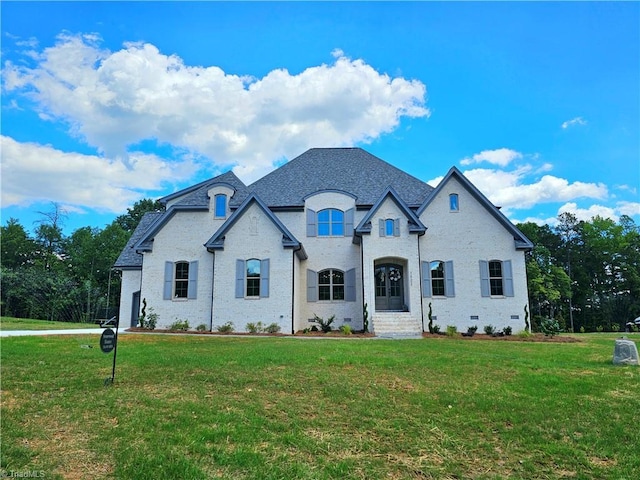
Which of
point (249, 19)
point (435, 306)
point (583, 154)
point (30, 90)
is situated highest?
point (249, 19)

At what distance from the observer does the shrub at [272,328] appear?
18.2 meters

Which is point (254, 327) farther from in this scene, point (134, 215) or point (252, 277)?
point (134, 215)

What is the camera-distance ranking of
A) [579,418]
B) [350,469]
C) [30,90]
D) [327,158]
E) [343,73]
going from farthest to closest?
[327,158]
[343,73]
[30,90]
[579,418]
[350,469]

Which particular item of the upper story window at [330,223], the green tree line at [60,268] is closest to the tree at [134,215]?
the green tree line at [60,268]

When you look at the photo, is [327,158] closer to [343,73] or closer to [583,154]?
[343,73]

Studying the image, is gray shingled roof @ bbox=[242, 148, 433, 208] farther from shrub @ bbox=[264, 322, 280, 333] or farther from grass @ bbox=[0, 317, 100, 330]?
grass @ bbox=[0, 317, 100, 330]

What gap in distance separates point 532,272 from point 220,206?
93.6 feet

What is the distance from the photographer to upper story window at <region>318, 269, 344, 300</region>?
822 inches

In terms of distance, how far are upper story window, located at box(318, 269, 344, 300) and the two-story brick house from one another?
6cm

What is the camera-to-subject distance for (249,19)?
12.6m

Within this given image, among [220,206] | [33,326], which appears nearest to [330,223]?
[220,206]

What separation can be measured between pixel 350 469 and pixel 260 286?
1531cm

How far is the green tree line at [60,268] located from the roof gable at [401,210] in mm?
28680

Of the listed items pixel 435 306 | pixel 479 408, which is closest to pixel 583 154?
pixel 435 306
